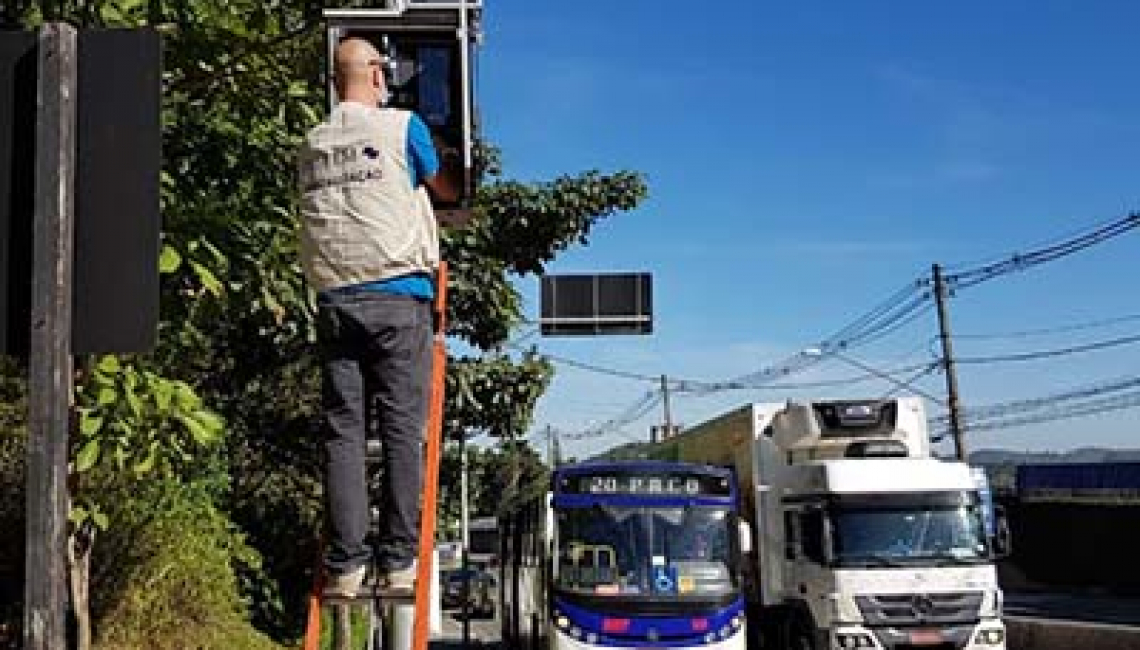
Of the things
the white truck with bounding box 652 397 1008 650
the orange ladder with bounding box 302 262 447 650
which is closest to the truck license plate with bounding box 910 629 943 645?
the white truck with bounding box 652 397 1008 650

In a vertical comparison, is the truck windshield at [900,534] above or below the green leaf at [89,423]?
below

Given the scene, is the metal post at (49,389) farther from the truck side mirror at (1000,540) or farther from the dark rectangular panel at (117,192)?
the truck side mirror at (1000,540)

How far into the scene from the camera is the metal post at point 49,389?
3.24 meters

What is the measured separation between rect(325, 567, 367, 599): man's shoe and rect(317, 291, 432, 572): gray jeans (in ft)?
0.17

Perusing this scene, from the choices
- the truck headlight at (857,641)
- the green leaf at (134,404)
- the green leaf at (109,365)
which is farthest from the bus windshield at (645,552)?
the green leaf at (134,404)

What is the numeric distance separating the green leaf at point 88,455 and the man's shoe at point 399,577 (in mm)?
1108

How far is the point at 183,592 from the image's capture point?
Answer: 13.0m

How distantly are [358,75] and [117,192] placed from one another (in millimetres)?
2256

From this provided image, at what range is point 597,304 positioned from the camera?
34.3 m

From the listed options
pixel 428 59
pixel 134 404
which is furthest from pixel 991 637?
pixel 134 404

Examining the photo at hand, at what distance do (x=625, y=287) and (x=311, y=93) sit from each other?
26.9m

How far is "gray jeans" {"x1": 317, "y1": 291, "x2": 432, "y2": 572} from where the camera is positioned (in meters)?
5.09

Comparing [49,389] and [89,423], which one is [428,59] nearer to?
[89,423]

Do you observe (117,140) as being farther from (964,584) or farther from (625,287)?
(625,287)
